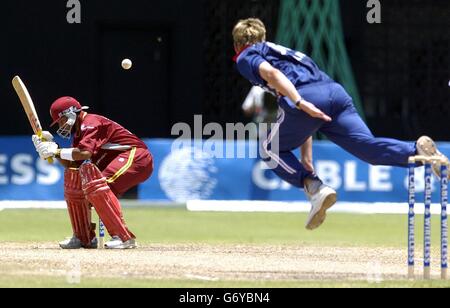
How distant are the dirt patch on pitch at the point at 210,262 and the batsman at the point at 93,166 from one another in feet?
1.01

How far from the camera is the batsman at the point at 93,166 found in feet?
Result: 39.8

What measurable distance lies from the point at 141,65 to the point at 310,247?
9.13 metres

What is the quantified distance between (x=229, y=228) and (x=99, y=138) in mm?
4718

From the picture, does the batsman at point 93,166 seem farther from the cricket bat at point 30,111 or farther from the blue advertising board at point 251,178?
the blue advertising board at point 251,178

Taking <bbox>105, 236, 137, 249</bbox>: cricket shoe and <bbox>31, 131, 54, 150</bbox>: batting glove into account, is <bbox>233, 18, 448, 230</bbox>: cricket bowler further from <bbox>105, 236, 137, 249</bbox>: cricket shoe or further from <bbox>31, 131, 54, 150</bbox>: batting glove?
<bbox>31, 131, 54, 150</bbox>: batting glove

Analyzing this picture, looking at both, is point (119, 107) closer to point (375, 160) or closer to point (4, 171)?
point (4, 171)

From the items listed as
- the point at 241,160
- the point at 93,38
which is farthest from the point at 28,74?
the point at 241,160

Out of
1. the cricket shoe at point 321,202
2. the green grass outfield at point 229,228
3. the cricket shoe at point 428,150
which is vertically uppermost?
the cricket shoe at point 428,150

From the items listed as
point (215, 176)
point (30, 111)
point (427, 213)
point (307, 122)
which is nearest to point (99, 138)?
point (30, 111)

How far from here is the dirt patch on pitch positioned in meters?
10.4

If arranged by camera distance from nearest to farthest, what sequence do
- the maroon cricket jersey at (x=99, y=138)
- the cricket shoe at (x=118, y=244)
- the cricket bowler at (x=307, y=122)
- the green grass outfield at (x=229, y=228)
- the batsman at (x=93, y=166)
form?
the cricket bowler at (x=307, y=122), the batsman at (x=93, y=166), the maroon cricket jersey at (x=99, y=138), the cricket shoe at (x=118, y=244), the green grass outfield at (x=229, y=228)

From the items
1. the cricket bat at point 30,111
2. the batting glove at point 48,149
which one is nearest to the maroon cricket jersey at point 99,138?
the batting glove at point 48,149

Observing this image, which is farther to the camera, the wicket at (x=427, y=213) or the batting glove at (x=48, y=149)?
the batting glove at (x=48, y=149)

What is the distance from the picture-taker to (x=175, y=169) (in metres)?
19.7
